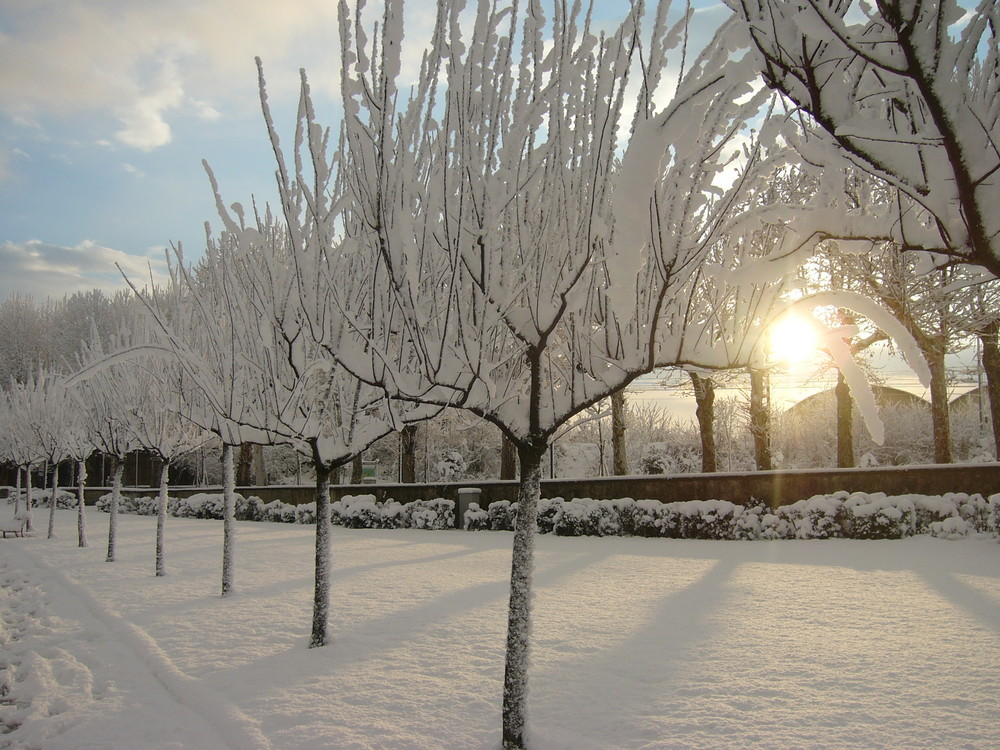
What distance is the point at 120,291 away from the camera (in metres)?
37.3

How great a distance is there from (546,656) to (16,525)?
1660 cm

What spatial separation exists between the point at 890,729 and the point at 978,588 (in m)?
4.29

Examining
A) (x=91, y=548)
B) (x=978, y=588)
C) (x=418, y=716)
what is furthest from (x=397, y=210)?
(x=91, y=548)

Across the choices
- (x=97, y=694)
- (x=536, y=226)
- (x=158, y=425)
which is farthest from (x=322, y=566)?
(x=158, y=425)

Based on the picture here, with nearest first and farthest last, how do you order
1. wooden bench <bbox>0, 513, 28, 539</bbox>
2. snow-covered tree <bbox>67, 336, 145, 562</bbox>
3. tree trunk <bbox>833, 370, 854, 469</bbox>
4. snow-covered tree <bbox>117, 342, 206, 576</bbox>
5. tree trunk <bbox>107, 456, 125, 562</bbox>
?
snow-covered tree <bbox>117, 342, 206, 576</bbox> < snow-covered tree <bbox>67, 336, 145, 562</bbox> < tree trunk <bbox>107, 456, 125, 562</bbox> < tree trunk <bbox>833, 370, 854, 469</bbox> < wooden bench <bbox>0, 513, 28, 539</bbox>

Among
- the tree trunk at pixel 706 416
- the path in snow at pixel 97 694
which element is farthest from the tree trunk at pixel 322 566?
the tree trunk at pixel 706 416

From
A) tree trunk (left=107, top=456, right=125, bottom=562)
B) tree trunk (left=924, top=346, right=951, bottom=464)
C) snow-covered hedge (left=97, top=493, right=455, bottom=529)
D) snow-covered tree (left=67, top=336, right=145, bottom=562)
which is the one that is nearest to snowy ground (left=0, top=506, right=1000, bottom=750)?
tree trunk (left=107, top=456, right=125, bottom=562)

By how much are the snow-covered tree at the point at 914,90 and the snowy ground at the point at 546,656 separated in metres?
2.79

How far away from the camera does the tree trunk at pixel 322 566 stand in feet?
17.9

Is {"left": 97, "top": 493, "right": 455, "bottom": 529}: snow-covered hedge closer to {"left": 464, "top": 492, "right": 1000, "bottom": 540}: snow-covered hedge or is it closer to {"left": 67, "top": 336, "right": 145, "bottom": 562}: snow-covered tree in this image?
{"left": 464, "top": 492, "right": 1000, "bottom": 540}: snow-covered hedge

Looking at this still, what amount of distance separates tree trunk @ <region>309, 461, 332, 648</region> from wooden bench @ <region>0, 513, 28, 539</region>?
14655 mm

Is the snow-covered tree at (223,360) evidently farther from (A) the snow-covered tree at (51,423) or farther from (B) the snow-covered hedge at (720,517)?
(A) the snow-covered tree at (51,423)

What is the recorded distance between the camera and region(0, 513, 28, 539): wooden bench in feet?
51.8

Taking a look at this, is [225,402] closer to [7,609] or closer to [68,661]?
[68,661]
